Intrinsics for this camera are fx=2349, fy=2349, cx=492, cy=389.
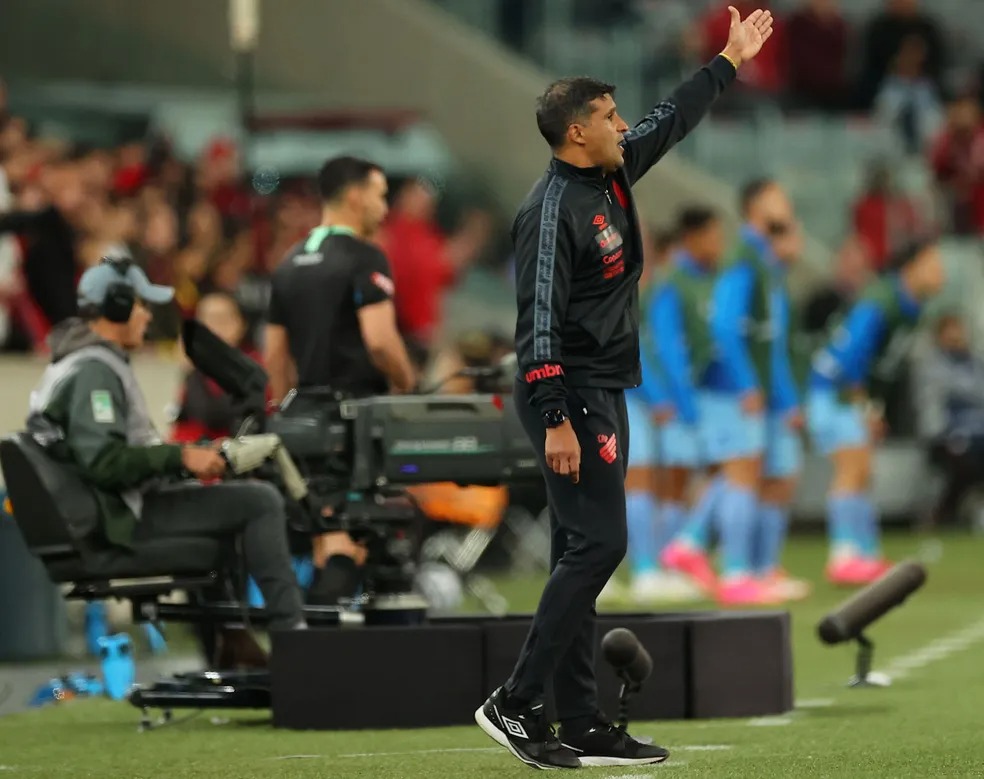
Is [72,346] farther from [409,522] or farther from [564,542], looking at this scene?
[564,542]

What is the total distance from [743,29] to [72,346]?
301 cm

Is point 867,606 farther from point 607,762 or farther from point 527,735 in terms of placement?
point 527,735

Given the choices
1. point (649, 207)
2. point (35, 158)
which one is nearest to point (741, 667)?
point (35, 158)

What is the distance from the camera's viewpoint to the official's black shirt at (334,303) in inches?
413

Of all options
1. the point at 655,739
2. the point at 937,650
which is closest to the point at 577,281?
the point at 655,739

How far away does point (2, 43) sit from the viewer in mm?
22734

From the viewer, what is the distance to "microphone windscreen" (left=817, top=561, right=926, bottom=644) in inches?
384

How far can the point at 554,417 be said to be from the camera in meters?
7.19

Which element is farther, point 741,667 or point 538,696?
point 741,667

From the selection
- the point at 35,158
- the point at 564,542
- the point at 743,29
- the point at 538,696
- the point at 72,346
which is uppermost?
the point at 35,158

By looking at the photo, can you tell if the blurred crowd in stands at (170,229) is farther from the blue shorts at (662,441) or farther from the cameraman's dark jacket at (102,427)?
the blue shorts at (662,441)

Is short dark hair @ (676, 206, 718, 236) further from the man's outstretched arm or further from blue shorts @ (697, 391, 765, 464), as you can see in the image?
the man's outstretched arm

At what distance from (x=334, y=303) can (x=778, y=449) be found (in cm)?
559

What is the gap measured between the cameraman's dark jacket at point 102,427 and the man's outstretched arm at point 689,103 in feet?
7.56
